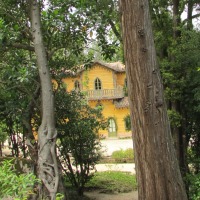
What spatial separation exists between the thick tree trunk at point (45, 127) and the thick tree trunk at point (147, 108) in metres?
1.70

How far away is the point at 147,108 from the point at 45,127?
7.79 ft

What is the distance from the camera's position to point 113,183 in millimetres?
11492

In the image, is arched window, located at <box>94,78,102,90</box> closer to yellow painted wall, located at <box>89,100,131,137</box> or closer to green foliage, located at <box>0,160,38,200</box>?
yellow painted wall, located at <box>89,100,131,137</box>

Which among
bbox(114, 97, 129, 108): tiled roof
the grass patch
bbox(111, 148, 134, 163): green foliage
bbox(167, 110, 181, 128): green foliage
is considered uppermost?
bbox(114, 97, 129, 108): tiled roof

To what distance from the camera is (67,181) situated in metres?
10.5

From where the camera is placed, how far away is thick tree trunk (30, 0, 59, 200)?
5.46 metres

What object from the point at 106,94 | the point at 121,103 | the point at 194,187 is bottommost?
the point at 194,187

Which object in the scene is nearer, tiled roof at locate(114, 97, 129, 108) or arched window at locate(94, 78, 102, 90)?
tiled roof at locate(114, 97, 129, 108)

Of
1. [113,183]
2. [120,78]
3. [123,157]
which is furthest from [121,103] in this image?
[113,183]

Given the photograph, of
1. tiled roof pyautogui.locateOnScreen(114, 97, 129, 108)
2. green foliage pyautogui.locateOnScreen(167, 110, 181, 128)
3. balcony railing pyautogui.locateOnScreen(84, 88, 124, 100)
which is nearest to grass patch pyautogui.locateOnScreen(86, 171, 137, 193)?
green foliage pyautogui.locateOnScreen(167, 110, 181, 128)

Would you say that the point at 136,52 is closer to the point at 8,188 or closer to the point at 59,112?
the point at 8,188

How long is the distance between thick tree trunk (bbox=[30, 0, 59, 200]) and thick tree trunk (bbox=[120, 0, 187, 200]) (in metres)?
1.70

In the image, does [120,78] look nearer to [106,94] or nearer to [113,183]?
[106,94]

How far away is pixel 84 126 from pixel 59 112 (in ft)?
2.77
